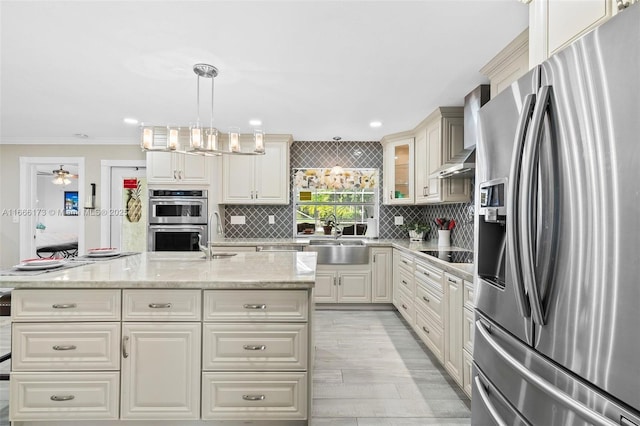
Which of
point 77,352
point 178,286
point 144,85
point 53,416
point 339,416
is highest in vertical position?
point 144,85

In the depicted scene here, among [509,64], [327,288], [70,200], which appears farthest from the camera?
[70,200]

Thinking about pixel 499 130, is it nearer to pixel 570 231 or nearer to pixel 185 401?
pixel 570 231

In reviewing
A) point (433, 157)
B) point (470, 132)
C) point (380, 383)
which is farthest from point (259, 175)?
A: point (380, 383)

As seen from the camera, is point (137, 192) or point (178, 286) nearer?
point (178, 286)

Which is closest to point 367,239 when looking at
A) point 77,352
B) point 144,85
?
point 144,85

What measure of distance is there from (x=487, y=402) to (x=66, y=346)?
2.00m

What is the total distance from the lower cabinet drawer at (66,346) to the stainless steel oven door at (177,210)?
2.61 metres

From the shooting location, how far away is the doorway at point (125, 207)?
4918 millimetres

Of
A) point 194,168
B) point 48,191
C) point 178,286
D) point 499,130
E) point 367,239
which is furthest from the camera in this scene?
point 48,191

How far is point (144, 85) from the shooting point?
2.77 m

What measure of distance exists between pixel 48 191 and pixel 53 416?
31.6 feet

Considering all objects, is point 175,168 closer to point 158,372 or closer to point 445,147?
point 158,372

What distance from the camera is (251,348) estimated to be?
167cm

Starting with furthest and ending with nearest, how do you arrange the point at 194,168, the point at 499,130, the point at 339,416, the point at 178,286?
the point at 194,168, the point at 339,416, the point at 178,286, the point at 499,130
